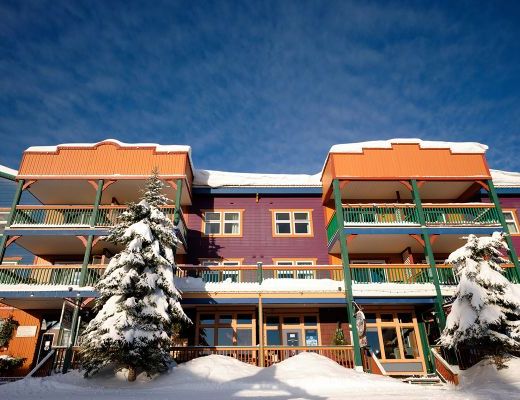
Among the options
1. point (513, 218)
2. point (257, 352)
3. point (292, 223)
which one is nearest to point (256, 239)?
point (292, 223)

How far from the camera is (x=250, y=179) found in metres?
24.0

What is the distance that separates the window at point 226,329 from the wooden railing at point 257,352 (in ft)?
8.38

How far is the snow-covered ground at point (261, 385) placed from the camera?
Result: 36.0 ft

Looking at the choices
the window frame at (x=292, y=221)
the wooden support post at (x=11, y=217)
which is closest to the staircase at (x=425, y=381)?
the window frame at (x=292, y=221)

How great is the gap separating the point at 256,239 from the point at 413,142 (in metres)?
9.74

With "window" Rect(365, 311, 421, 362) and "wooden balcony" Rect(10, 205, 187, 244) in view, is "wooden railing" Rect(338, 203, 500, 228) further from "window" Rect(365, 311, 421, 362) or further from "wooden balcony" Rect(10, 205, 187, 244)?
"wooden balcony" Rect(10, 205, 187, 244)

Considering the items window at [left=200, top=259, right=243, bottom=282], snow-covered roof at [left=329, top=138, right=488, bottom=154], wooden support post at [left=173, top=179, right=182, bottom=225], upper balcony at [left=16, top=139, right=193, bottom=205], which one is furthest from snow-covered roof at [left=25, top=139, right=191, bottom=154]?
snow-covered roof at [left=329, top=138, right=488, bottom=154]

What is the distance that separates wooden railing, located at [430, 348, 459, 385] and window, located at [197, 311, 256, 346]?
24.9ft

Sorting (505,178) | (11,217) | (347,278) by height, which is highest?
(505,178)

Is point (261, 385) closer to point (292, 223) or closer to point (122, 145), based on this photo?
point (292, 223)

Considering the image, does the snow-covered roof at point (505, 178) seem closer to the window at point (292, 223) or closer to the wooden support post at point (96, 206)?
the window at point (292, 223)

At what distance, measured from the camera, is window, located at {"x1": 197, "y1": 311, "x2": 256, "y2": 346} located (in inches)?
727

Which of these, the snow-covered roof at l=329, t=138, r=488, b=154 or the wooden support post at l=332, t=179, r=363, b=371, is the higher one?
the snow-covered roof at l=329, t=138, r=488, b=154

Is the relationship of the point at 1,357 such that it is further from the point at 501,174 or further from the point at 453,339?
the point at 501,174
